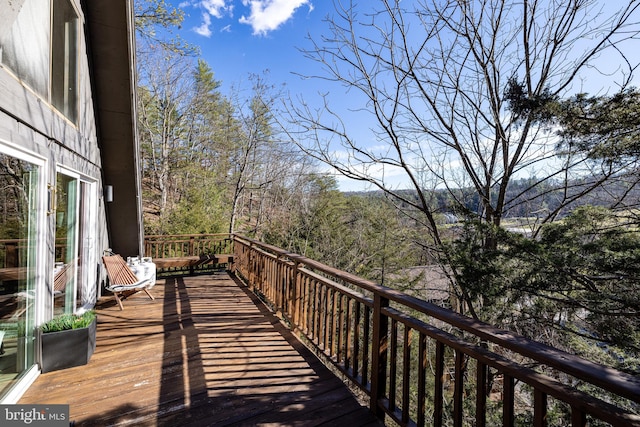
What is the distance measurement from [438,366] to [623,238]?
83.2 inches

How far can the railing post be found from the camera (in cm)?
221

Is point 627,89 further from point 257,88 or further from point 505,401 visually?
point 257,88

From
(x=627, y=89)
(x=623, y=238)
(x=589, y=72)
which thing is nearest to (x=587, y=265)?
(x=623, y=238)

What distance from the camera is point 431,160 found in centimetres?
527

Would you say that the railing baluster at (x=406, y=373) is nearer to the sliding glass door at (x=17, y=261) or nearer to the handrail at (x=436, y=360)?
the handrail at (x=436, y=360)

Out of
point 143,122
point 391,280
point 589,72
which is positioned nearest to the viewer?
point 589,72

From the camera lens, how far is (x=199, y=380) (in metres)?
2.70

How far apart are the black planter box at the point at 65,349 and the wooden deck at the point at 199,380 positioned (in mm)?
82

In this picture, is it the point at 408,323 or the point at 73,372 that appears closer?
the point at 408,323

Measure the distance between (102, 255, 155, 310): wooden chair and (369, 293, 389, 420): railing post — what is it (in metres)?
4.03

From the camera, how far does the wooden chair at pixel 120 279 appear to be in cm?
468

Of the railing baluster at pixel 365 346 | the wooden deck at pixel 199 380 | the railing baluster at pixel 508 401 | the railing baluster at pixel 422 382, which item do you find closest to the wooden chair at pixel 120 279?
the wooden deck at pixel 199 380

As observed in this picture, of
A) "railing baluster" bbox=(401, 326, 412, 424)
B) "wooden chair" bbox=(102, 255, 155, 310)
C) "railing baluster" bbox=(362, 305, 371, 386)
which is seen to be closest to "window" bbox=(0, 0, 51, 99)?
"wooden chair" bbox=(102, 255, 155, 310)

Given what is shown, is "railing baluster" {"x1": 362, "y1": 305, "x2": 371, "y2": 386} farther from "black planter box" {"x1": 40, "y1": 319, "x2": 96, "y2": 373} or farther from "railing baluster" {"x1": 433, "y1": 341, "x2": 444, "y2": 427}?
"black planter box" {"x1": 40, "y1": 319, "x2": 96, "y2": 373}
